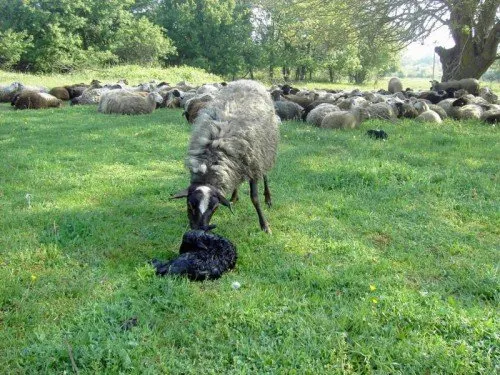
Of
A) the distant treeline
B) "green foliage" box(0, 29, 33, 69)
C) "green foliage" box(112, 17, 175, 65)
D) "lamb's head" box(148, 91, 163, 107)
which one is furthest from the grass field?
"green foliage" box(112, 17, 175, 65)

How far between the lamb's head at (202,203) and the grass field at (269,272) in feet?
1.68

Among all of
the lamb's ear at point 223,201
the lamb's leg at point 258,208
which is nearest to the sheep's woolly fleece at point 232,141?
the lamb's leg at point 258,208

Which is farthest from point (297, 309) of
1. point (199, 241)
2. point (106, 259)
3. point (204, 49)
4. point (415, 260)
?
point (204, 49)

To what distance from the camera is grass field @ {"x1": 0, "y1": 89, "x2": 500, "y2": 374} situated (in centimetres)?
324

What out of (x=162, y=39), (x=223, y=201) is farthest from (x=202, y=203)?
(x=162, y=39)

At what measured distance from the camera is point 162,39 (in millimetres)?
39969

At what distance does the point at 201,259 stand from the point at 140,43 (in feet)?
129

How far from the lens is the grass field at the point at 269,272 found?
3244 mm

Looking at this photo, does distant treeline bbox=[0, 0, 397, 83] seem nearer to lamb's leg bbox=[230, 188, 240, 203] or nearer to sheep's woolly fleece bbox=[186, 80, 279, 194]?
sheep's woolly fleece bbox=[186, 80, 279, 194]

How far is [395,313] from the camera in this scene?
12.3ft

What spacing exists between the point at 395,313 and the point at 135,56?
41.3m

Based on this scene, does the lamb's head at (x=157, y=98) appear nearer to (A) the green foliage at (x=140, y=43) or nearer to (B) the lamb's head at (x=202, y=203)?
(B) the lamb's head at (x=202, y=203)

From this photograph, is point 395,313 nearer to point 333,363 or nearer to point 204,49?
point 333,363

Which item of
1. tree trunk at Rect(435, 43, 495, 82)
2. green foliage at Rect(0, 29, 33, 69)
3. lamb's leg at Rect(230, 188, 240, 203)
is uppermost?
green foliage at Rect(0, 29, 33, 69)
